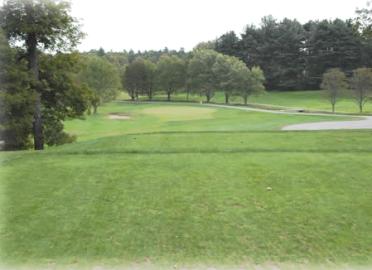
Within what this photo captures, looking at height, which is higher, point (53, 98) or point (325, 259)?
point (53, 98)

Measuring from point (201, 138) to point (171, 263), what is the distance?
858cm

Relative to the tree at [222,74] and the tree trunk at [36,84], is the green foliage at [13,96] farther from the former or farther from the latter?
the tree at [222,74]

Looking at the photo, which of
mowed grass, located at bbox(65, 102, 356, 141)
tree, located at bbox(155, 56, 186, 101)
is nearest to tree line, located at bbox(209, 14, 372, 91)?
tree, located at bbox(155, 56, 186, 101)

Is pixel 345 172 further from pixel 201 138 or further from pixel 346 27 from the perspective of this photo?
pixel 346 27

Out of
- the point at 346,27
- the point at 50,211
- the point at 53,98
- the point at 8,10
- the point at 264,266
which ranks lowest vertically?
the point at 264,266

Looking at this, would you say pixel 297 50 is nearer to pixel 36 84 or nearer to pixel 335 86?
pixel 335 86

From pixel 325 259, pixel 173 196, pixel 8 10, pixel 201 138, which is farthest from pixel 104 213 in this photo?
pixel 8 10

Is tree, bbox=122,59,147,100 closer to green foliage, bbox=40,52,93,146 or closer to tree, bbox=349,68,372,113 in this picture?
tree, bbox=349,68,372,113

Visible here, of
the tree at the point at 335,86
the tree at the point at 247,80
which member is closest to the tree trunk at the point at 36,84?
the tree at the point at 335,86

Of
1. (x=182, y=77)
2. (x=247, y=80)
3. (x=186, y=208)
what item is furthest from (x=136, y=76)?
(x=186, y=208)

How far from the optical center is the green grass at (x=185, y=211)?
4.01 metres

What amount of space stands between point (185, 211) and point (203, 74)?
63.2m

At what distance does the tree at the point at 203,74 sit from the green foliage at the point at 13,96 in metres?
54.1

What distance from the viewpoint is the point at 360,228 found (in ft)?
15.4
